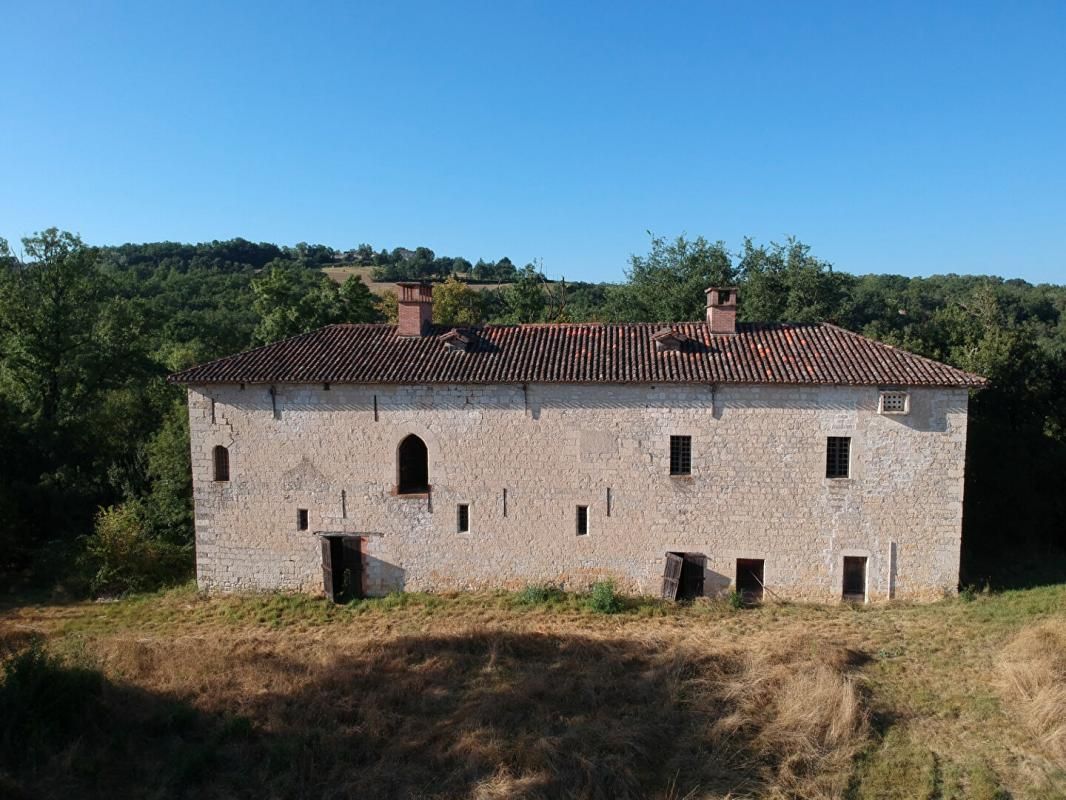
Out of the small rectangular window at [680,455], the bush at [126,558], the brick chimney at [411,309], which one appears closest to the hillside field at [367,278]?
the brick chimney at [411,309]

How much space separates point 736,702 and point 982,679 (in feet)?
17.2

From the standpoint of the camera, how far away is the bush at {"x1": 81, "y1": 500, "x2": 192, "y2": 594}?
1902 centimetres

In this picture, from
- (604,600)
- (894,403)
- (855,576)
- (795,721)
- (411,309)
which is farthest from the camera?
(411,309)

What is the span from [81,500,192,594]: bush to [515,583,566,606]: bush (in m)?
10.6

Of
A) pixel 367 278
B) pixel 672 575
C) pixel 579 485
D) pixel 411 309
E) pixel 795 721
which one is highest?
pixel 367 278

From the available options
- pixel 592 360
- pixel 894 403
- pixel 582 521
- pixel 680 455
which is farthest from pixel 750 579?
pixel 592 360

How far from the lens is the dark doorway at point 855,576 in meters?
16.9

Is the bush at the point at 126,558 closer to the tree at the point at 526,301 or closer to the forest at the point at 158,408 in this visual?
the forest at the point at 158,408

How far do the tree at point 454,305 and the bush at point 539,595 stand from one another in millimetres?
27028

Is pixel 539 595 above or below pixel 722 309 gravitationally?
below

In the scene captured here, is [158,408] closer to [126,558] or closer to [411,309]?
[126,558]

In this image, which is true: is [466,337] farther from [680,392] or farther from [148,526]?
[148,526]

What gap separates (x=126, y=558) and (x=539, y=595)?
1215 cm

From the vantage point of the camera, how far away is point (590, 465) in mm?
17266
